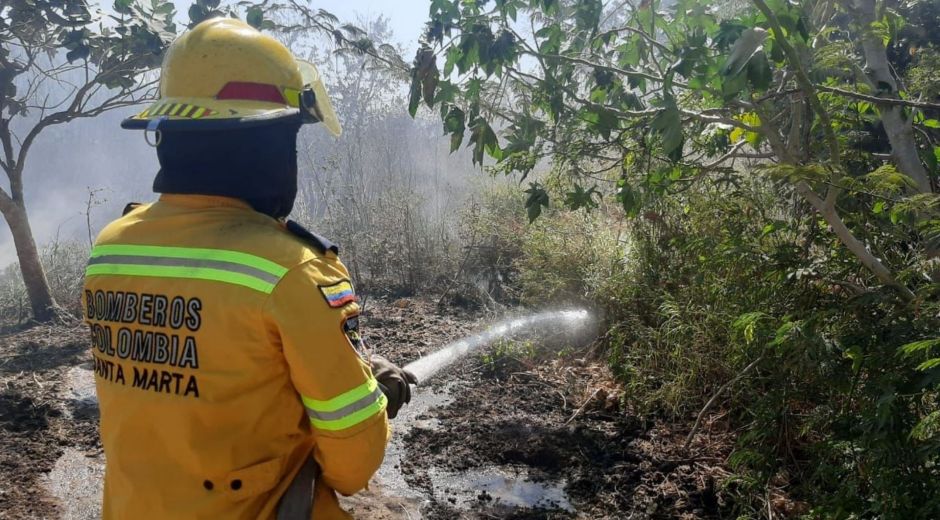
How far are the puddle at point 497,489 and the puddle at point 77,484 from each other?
66.0 inches

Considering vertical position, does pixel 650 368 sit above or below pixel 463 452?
above

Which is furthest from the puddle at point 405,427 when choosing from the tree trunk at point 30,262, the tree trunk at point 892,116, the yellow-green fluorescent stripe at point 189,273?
the tree trunk at point 30,262

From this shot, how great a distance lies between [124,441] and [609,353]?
11.5 feet

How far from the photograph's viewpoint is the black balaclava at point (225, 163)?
1377 mm

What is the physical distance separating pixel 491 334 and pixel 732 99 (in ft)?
10.7

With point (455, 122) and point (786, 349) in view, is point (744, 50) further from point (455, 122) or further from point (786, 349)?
point (455, 122)

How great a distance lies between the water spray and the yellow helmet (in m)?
3.61

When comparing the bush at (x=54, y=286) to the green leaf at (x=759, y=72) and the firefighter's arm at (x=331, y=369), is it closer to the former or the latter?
→ the firefighter's arm at (x=331, y=369)

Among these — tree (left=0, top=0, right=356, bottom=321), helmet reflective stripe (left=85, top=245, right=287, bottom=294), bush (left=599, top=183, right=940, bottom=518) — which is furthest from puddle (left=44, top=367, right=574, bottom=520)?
tree (left=0, top=0, right=356, bottom=321)

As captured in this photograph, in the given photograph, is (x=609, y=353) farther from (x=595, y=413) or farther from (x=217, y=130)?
(x=217, y=130)

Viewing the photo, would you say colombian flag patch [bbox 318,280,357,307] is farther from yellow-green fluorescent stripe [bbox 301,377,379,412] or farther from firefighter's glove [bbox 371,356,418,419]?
firefighter's glove [bbox 371,356,418,419]

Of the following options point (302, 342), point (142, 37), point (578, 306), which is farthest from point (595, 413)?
point (142, 37)

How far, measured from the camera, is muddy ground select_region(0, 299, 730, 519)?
10.4ft

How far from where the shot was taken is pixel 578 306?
526 cm
